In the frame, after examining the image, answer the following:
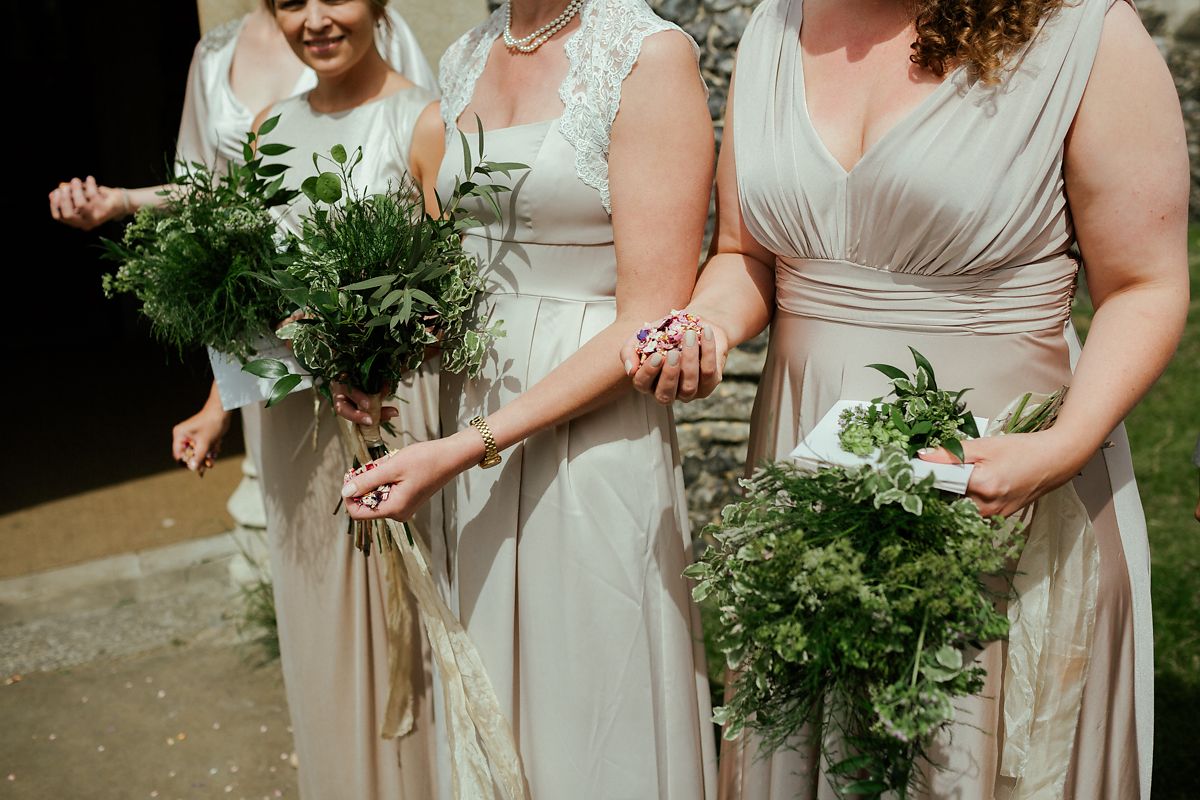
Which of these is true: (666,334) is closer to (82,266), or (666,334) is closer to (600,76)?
(600,76)

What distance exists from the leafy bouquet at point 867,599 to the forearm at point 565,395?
602 millimetres

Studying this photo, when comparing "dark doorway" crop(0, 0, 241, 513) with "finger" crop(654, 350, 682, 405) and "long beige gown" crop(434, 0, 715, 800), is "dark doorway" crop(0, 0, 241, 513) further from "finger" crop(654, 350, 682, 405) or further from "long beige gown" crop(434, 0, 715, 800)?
"finger" crop(654, 350, 682, 405)

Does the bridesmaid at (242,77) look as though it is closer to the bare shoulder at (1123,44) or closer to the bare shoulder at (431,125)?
the bare shoulder at (431,125)

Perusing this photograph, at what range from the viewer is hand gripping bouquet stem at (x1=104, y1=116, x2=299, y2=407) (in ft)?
8.59

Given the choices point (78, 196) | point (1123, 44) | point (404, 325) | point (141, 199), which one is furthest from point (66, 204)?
point (1123, 44)

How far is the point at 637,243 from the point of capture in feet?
7.41

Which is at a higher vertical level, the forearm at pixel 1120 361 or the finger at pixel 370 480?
the forearm at pixel 1120 361

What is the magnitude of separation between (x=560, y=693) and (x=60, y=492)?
16.9ft

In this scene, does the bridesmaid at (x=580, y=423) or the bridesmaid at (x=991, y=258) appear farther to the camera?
the bridesmaid at (x=580, y=423)

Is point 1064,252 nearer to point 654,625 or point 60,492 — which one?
point 654,625

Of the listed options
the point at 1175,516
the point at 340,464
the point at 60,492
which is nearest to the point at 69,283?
the point at 60,492

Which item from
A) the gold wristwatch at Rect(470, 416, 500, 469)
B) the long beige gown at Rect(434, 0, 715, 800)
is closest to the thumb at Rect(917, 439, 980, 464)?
the long beige gown at Rect(434, 0, 715, 800)

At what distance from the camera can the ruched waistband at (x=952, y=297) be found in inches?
80.2

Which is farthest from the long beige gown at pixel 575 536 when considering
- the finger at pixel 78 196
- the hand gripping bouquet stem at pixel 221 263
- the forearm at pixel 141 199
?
the finger at pixel 78 196
